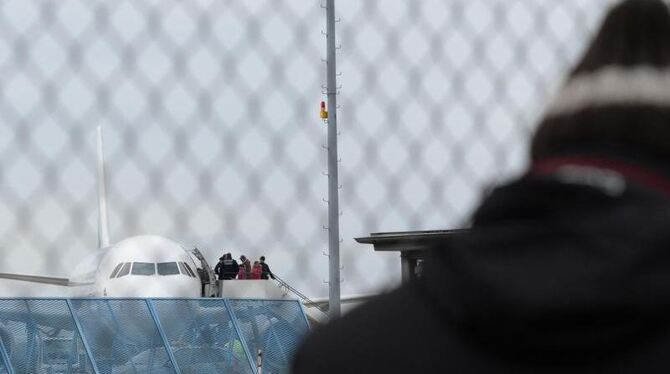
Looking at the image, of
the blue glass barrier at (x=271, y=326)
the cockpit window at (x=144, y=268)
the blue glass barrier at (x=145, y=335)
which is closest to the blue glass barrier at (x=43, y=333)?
the blue glass barrier at (x=145, y=335)

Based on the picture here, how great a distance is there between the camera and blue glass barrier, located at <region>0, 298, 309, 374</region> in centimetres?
530

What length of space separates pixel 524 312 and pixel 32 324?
4.95 m

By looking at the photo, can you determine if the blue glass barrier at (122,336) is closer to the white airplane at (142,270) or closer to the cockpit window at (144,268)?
the white airplane at (142,270)

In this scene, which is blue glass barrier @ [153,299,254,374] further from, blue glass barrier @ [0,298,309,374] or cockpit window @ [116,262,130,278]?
cockpit window @ [116,262,130,278]

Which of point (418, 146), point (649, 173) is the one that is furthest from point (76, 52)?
point (649, 173)

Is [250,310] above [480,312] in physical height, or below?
below

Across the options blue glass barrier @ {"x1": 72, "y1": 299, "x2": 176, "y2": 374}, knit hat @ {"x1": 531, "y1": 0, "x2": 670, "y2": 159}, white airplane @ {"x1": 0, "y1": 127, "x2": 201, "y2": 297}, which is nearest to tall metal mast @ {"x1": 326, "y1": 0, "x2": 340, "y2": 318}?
knit hat @ {"x1": 531, "y1": 0, "x2": 670, "y2": 159}

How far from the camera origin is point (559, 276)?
0.71m

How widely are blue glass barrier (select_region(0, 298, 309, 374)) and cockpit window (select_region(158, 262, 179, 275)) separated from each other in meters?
8.26

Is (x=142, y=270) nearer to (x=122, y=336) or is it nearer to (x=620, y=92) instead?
(x=122, y=336)

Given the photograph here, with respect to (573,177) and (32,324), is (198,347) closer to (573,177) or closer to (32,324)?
(32,324)

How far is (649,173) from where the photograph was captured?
0.77m

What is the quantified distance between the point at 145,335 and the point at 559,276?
5324mm

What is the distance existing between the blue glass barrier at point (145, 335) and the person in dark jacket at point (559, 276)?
409 centimetres
